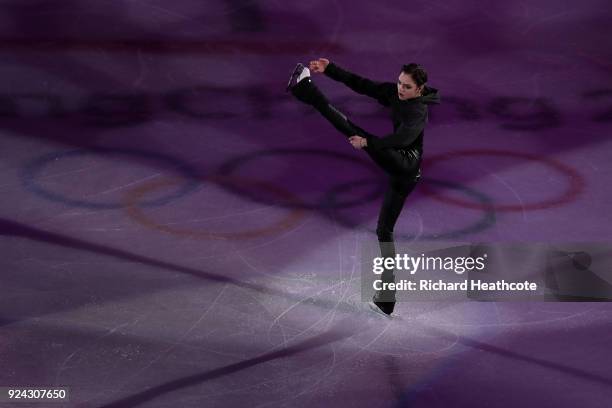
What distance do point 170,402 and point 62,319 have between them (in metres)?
1.39

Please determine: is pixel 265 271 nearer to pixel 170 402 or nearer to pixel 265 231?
pixel 265 231

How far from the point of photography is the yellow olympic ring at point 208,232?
821 cm

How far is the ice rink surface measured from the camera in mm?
6328

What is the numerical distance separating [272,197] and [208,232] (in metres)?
0.96

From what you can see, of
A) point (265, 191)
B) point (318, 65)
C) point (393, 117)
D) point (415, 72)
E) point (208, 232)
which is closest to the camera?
point (415, 72)

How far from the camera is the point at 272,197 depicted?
8.98 m

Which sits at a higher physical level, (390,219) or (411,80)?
(411,80)

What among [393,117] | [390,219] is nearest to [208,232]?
[390,219]

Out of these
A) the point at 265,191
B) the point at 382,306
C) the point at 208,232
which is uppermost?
the point at 265,191

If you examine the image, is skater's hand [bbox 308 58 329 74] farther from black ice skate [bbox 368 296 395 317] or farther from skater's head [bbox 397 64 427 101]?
black ice skate [bbox 368 296 395 317]

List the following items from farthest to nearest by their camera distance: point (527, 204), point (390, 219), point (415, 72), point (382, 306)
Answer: point (527, 204), point (382, 306), point (390, 219), point (415, 72)

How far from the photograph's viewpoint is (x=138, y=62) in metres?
11.6

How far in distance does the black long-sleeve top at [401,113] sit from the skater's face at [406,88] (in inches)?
1.4

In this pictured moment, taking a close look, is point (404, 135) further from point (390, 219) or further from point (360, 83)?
point (390, 219)
